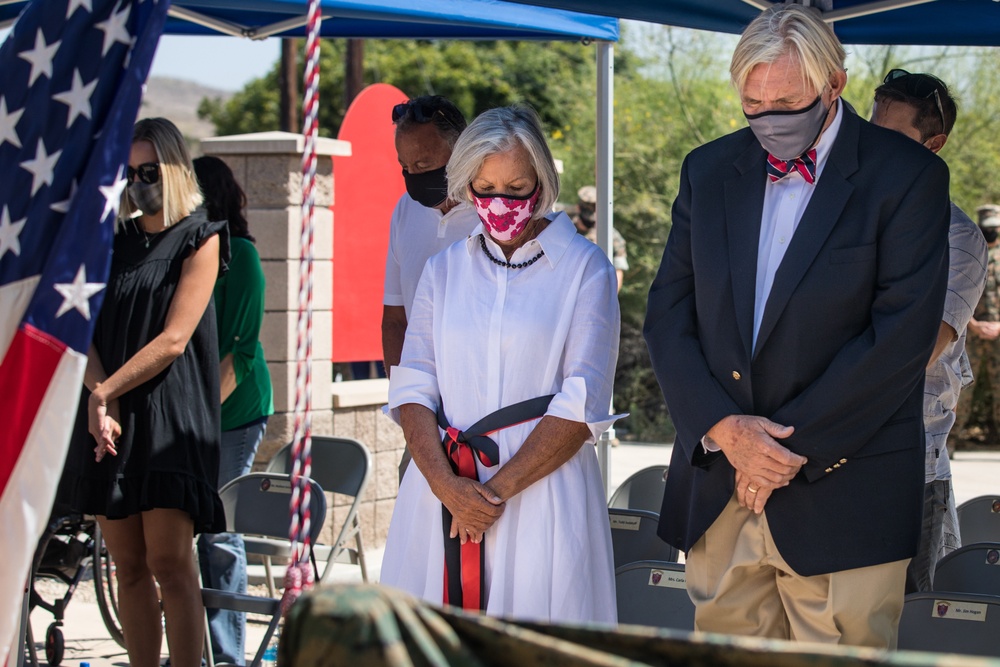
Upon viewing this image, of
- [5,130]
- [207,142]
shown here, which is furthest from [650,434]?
[5,130]

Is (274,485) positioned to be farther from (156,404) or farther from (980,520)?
(980,520)

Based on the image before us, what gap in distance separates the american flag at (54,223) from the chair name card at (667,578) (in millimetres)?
1715

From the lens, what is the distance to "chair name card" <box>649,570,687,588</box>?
3262 millimetres

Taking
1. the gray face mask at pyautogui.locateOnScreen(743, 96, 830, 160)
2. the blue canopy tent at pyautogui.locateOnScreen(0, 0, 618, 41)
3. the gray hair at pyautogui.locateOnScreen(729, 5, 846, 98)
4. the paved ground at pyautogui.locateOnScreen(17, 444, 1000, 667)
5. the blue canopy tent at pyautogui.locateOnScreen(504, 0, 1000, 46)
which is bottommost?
the paved ground at pyautogui.locateOnScreen(17, 444, 1000, 667)

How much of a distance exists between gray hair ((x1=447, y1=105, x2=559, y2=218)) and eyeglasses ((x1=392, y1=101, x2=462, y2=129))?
761mm

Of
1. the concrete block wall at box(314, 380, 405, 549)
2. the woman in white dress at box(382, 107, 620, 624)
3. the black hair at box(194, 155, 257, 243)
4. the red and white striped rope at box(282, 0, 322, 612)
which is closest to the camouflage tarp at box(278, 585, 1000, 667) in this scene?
the red and white striped rope at box(282, 0, 322, 612)

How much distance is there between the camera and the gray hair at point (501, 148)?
3072 millimetres

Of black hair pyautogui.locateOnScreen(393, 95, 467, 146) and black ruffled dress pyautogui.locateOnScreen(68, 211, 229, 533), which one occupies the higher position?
black hair pyautogui.locateOnScreen(393, 95, 467, 146)

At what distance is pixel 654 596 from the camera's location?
331cm

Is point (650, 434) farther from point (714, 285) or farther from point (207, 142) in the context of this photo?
point (714, 285)

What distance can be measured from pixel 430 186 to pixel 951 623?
201cm

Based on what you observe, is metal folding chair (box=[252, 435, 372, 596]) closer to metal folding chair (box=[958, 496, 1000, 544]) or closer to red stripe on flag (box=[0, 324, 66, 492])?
metal folding chair (box=[958, 496, 1000, 544])

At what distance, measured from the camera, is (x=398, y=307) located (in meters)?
4.09

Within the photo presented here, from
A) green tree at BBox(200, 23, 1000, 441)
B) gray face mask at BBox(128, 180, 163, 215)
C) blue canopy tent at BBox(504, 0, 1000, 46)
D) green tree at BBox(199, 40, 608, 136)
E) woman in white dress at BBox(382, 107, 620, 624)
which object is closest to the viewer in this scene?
woman in white dress at BBox(382, 107, 620, 624)
